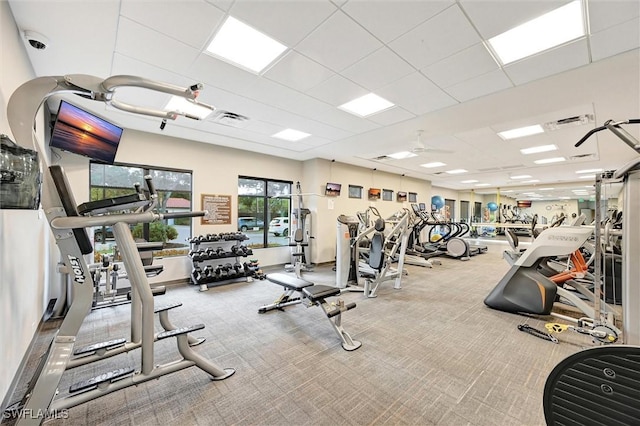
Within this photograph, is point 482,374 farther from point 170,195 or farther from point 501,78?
point 170,195

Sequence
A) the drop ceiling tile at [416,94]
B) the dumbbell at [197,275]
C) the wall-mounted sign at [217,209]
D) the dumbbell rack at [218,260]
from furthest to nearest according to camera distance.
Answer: the wall-mounted sign at [217,209]
the dumbbell rack at [218,260]
the dumbbell at [197,275]
the drop ceiling tile at [416,94]

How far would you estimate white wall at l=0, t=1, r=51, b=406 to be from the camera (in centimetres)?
183

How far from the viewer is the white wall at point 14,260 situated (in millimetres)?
1831

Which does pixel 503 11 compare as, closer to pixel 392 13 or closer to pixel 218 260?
pixel 392 13

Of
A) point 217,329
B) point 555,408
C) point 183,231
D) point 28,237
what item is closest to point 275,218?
point 183,231

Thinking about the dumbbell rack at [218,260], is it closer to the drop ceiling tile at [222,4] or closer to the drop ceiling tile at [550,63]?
the drop ceiling tile at [222,4]

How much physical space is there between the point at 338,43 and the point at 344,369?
2.93 m

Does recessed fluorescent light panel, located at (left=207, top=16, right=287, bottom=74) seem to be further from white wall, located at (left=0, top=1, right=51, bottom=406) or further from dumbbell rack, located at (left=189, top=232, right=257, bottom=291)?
dumbbell rack, located at (left=189, top=232, right=257, bottom=291)

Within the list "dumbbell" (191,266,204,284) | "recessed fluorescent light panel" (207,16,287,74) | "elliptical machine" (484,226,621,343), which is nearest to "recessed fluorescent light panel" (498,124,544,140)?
"elliptical machine" (484,226,621,343)

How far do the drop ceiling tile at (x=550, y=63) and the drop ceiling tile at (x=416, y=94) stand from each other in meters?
0.75

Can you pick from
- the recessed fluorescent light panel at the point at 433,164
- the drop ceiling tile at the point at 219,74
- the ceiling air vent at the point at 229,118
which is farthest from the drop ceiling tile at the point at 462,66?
the recessed fluorescent light panel at the point at 433,164

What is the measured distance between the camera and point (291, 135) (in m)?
5.20

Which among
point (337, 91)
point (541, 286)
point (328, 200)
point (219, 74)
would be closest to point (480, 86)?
point (337, 91)

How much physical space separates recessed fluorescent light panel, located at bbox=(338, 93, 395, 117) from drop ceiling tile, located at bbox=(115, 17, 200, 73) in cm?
202
